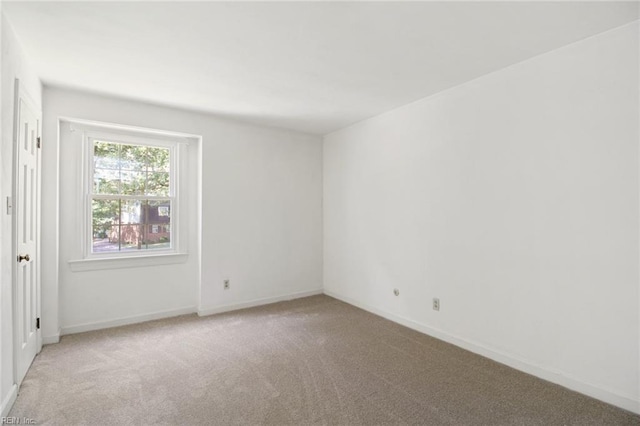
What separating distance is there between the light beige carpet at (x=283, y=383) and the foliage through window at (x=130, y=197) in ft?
3.38

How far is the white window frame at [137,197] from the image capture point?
3451 millimetres

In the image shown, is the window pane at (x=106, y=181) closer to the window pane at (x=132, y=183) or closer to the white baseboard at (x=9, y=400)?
the window pane at (x=132, y=183)

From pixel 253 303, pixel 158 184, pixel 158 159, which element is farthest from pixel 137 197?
pixel 253 303

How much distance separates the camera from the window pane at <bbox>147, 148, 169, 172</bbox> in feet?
12.8

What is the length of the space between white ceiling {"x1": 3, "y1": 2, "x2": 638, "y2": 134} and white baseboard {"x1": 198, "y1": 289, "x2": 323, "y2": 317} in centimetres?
250

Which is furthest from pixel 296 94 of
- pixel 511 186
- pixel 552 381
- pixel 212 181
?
pixel 552 381

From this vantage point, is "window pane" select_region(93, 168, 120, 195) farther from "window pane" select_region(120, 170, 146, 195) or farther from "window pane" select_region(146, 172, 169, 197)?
"window pane" select_region(146, 172, 169, 197)

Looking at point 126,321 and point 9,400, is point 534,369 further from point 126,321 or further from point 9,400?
point 126,321

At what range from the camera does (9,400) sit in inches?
79.5

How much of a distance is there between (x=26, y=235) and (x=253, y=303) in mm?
2536

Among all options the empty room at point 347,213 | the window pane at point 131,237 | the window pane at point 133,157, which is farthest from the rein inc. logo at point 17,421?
the window pane at point 133,157

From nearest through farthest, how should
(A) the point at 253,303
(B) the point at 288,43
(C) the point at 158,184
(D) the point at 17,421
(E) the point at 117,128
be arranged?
(D) the point at 17,421
(B) the point at 288,43
(E) the point at 117,128
(C) the point at 158,184
(A) the point at 253,303

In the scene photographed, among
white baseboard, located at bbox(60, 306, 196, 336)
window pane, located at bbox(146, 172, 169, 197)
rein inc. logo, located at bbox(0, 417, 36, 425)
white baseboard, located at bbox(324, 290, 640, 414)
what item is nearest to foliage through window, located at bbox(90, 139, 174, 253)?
window pane, located at bbox(146, 172, 169, 197)

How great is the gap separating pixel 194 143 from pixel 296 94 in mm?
1609
